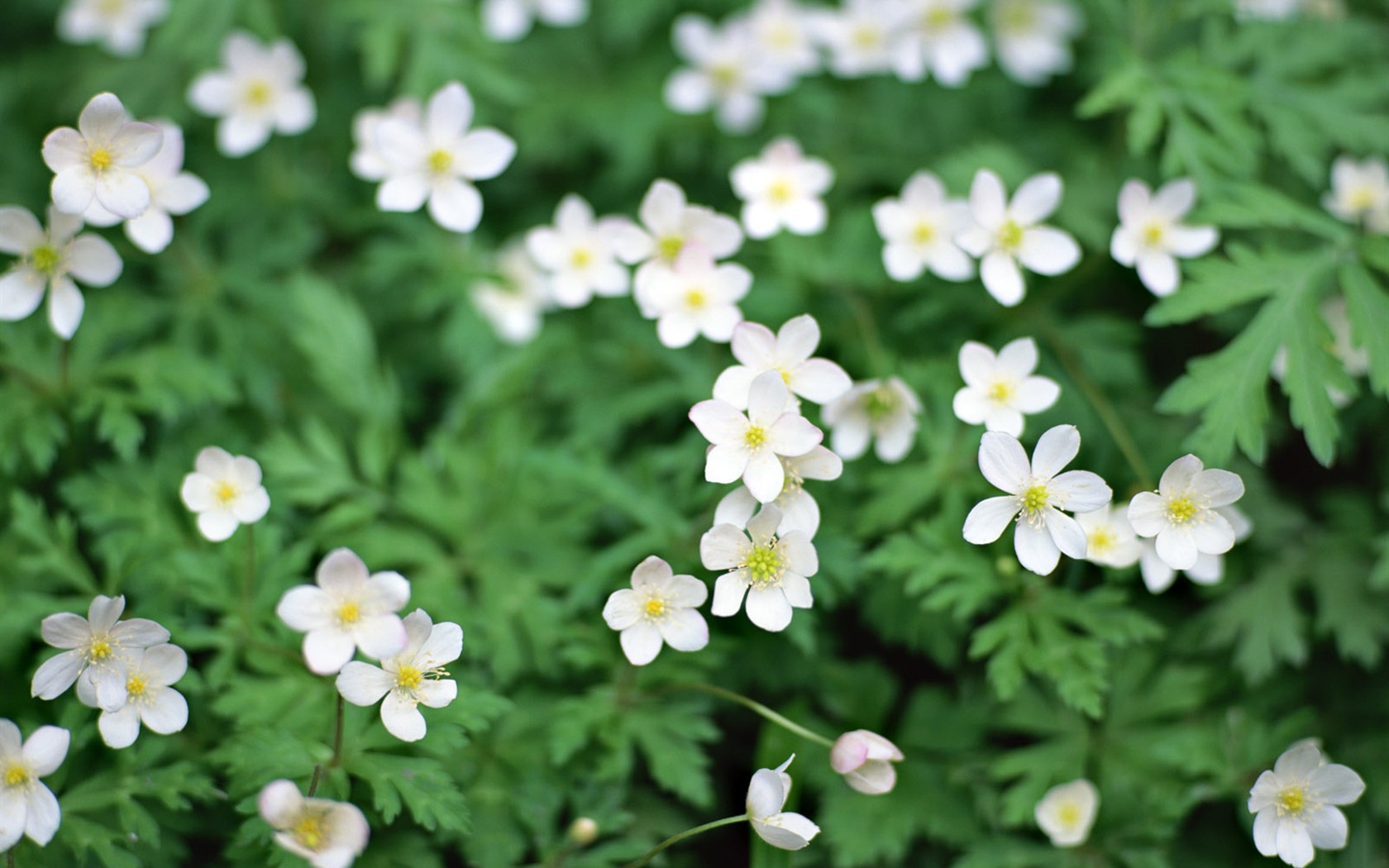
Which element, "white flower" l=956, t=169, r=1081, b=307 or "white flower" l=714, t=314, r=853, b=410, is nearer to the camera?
"white flower" l=714, t=314, r=853, b=410

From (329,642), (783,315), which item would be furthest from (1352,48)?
(329,642)

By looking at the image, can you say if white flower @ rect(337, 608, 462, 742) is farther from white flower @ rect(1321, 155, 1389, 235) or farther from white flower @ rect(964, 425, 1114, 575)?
white flower @ rect(1321, 155, 1389, 235)

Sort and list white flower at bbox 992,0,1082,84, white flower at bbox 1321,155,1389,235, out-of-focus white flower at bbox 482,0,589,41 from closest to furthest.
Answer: white flower at bbox 1321,155,1389,235, out-of-focus white flower at bbox 482,0,589,41, white flower at bbox 992,0,1082,84

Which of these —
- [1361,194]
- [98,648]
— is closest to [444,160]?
[98,648]

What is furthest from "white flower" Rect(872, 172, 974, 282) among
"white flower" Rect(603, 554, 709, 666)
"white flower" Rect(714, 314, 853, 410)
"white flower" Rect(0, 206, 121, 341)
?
"white flower" Rect(0, 206, 121, 341)

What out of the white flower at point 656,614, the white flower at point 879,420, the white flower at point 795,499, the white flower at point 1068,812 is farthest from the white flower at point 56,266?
the white flower at point 1068,812

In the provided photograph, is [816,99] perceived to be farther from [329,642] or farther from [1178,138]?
[329,642]

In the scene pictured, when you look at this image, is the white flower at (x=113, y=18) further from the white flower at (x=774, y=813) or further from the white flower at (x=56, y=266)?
the white flower at (x=774, y=813)

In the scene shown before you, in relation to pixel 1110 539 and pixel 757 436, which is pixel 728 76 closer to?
pixel 757 436
